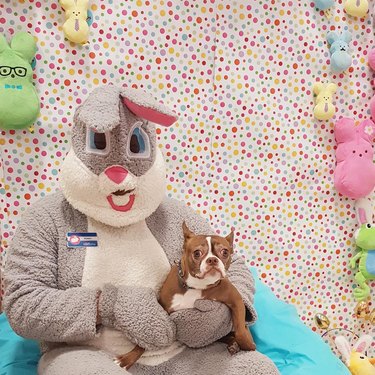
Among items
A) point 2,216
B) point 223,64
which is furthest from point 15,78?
point 223,64

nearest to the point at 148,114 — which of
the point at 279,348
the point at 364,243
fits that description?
the point at 279,348

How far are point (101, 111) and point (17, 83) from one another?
49 centimetres

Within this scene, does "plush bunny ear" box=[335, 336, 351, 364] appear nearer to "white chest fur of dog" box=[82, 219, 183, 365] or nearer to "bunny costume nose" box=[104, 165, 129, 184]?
"white chest fur of dog" box=[82, 219, 183, 365]

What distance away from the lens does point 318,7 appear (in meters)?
1.82

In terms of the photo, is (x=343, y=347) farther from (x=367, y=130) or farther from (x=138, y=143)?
(x=138, y=143)

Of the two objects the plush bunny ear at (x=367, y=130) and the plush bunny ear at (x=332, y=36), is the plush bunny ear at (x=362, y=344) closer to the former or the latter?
the plush bunny ear at (x=367, y=130)

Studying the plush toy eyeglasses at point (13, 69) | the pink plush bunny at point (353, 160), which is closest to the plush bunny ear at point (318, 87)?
the pink plush bunny at point (353, 160)

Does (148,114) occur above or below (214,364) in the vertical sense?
above

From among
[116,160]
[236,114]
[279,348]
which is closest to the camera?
[116,160]

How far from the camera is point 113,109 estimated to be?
1.17 m

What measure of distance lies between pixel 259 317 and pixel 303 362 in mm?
197

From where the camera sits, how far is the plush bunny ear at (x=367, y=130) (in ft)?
6.22

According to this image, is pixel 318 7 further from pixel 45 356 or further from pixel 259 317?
pixel 45 356

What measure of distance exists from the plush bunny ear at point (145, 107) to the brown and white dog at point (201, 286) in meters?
0.27
